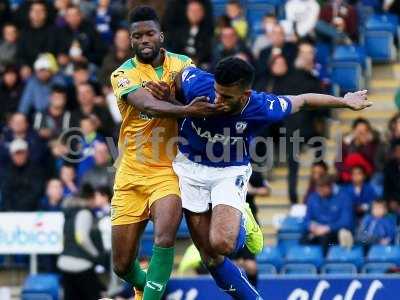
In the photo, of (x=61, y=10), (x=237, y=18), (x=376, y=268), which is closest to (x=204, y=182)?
(x=376, y=268)

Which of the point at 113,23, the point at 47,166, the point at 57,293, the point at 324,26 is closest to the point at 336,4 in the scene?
the point at 324,26

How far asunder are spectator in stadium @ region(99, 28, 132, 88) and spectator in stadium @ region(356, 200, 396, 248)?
169 inches

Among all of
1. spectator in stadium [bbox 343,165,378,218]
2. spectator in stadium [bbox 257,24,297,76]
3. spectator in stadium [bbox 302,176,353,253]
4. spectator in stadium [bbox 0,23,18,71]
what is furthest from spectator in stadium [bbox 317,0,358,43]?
spectator in stadium [bbox 0,23,18,71]

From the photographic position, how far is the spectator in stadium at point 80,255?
16.9m

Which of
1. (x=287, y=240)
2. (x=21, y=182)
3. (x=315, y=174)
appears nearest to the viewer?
(x=287, y=240)

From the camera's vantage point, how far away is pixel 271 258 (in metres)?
16.9

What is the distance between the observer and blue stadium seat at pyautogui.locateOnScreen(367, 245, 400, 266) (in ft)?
53.2

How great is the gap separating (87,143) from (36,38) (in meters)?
2.59

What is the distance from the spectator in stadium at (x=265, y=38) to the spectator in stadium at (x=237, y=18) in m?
0.42

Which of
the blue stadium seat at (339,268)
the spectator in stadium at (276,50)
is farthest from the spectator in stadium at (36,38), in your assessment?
the blue stadium seat at (339,268)

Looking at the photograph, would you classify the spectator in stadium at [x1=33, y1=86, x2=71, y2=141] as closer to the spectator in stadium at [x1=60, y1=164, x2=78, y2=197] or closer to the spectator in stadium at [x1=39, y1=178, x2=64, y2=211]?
the spectator in stadium at [x1=60, y1=164, x2=78, y2=197]

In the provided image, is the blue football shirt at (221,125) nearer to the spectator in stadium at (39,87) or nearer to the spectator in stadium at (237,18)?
the spectator in stadium at (39,87)

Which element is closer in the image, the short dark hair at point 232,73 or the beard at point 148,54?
the short dark hair at point 232,73

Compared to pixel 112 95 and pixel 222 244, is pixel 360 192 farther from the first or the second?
pixel 222 244
